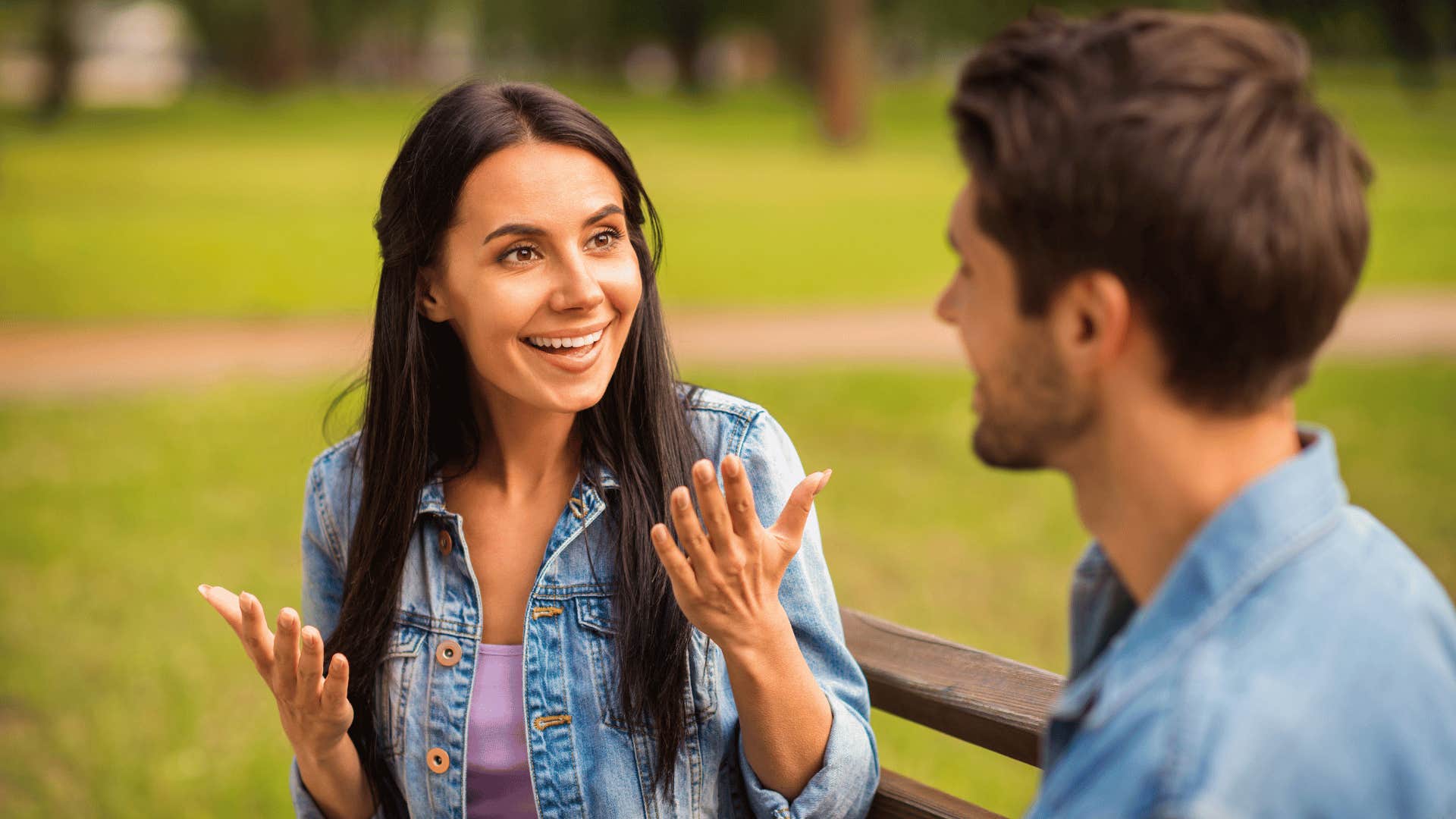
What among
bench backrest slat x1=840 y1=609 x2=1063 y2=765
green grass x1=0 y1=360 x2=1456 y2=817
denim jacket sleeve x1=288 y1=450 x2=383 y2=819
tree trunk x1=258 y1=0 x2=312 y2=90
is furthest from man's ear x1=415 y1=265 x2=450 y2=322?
tree trunk x1=258 y1=0 x2=312 y2=90

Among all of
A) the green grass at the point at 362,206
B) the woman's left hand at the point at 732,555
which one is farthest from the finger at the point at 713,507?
the green grass at the point at 362,206

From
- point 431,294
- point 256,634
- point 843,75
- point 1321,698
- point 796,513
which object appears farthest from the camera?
point 843,75

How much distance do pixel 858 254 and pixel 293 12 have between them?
25974mm

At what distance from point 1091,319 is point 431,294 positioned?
133 cm

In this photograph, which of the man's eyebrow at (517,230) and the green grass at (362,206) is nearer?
the man's eyebrow at (517,230)

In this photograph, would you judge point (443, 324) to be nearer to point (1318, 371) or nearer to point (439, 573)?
point (439, 573)

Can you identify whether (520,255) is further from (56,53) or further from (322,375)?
(56,53)

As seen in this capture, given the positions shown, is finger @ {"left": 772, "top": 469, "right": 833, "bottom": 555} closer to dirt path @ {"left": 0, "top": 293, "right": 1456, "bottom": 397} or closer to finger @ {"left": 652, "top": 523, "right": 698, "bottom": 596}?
finger @ {"left": 652, "top": 523, "right": 698, "bottom": 596}

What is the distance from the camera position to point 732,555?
5.77 ft

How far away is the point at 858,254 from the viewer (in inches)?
612

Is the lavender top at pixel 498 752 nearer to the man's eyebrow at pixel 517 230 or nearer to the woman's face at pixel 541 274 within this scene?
the woman's face at pixel 541 274

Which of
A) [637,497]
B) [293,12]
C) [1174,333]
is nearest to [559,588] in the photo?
[637,497]

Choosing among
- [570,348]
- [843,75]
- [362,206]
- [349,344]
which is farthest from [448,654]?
[843,75]

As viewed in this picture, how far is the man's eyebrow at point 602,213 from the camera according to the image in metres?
2.23
